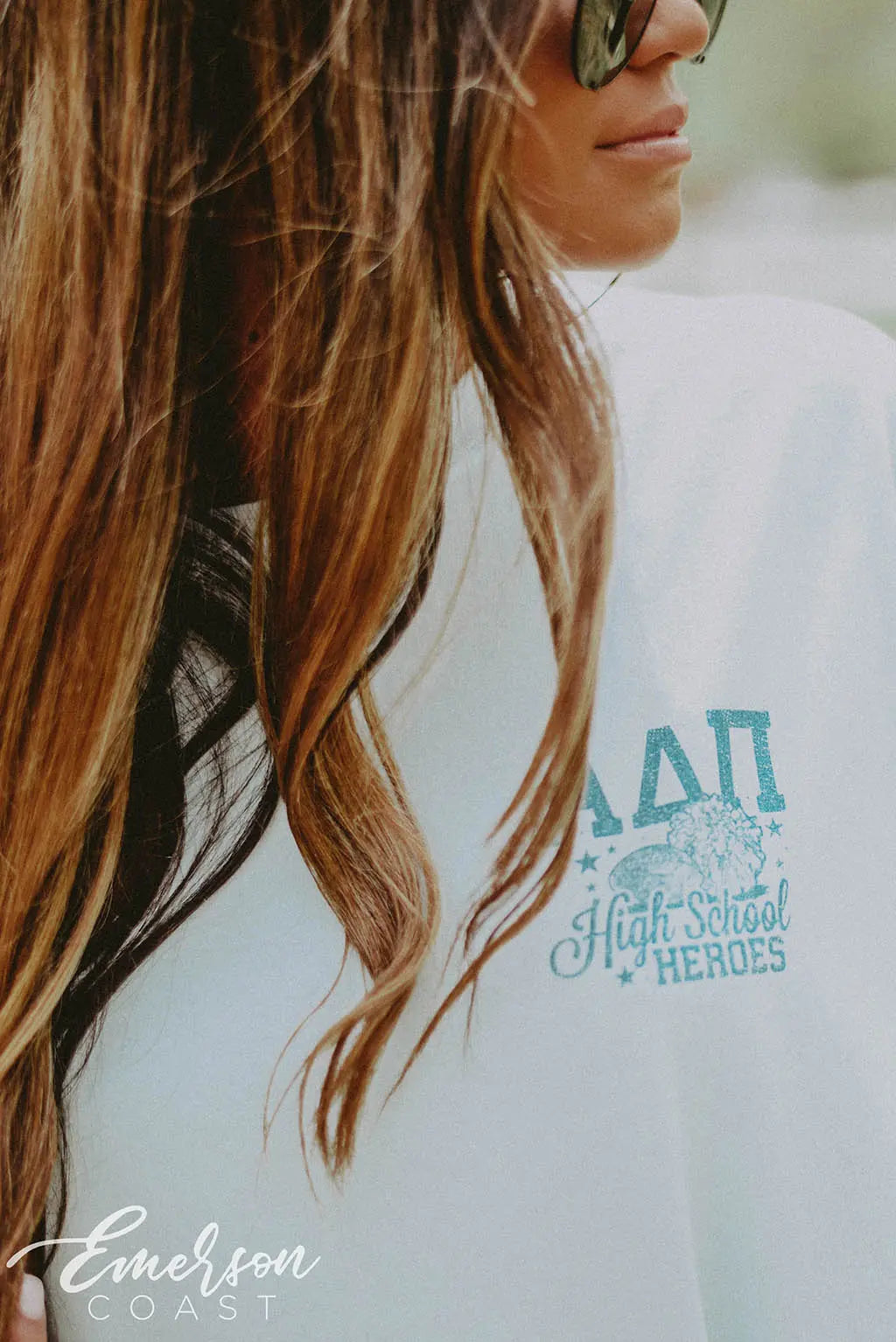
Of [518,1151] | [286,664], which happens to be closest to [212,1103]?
[518,1151]

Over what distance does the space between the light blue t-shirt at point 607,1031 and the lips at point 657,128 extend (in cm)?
21

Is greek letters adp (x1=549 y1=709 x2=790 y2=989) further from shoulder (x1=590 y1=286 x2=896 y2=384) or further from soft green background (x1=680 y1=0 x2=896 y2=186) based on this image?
soft green background (x1=680 y1=0 x2=896 y2=186)

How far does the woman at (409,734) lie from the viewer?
0.84 meters

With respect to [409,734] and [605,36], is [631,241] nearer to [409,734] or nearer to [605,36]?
[605,36]

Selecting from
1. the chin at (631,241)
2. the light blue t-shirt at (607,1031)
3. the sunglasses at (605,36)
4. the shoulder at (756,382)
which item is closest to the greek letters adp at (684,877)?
the light blue t-shirt at (607,1031)

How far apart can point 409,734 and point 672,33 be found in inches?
21.4

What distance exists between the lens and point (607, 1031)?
86 centimetres

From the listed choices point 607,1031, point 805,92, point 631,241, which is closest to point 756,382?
point 631,241

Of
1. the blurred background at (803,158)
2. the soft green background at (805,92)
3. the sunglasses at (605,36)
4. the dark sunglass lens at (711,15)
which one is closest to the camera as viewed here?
the sunglasses at (605,36)

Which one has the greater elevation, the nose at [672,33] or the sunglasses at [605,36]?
the nose at [672,33]

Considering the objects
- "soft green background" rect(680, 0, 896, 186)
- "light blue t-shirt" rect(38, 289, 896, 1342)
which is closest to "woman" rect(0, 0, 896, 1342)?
"light blue t-shirt" rect(38, 289, 896, 1342)

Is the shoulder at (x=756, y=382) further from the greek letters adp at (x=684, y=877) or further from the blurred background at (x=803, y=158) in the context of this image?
the blurred background at (x=803, y=158)

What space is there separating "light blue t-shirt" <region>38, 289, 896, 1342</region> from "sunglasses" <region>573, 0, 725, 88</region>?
240 millimetres

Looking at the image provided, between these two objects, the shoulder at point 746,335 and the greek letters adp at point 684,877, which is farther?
the shoulder at point 746,335
